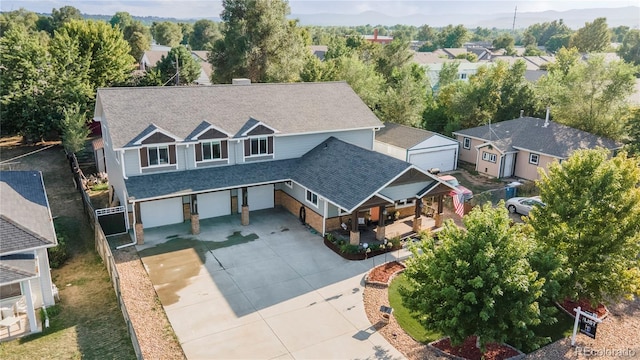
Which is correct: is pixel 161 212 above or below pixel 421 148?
below

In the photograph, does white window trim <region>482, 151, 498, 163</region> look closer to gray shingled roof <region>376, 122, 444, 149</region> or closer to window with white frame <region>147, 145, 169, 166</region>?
gray shingled roof <region>376, 122, 444, 149</region>

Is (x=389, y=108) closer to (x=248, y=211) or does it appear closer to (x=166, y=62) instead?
(x=248, y=211)

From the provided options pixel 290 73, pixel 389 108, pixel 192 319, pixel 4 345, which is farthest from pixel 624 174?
pixel 290 73

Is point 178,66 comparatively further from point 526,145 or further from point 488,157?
point 526,145

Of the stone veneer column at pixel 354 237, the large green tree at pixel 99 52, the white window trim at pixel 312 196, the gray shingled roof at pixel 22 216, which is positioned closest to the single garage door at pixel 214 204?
the white window trim at pixel 312 196

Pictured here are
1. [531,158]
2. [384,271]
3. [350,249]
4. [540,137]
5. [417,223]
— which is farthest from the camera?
[540,137]

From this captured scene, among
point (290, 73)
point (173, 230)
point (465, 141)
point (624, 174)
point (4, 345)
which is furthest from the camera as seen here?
point (290, 73)

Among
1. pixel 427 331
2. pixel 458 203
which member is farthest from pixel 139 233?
pixel 458 203

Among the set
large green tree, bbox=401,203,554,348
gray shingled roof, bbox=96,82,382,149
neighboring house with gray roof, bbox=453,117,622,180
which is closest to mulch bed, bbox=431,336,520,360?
large green tree, bbox=401,203,554,348
